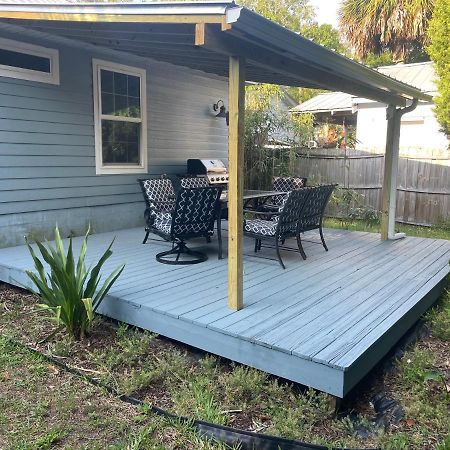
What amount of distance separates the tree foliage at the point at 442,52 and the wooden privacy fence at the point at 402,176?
92 cm

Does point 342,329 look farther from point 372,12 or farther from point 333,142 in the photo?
point 372,12

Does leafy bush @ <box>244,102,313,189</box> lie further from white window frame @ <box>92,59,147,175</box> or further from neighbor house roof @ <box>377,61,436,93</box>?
neighbor house roof @ <box>377,61,436,93</box>

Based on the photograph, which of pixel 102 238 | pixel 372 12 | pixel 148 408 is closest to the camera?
pixel 148 408

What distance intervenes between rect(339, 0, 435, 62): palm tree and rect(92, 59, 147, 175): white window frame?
11878mm

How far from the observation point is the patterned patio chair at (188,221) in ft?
14.3

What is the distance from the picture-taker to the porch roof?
2684 mm

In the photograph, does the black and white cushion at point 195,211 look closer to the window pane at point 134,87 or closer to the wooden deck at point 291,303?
the wooden deck at point 291,303

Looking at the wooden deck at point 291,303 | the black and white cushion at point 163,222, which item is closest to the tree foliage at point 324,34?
the wooden deck at point 291,303

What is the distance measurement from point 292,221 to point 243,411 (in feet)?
8.23

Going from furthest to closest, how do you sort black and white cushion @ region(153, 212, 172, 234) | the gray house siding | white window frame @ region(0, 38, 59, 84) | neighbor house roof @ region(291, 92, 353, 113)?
neighbor house roof @ region(291, 92, 353, 113), the gray house siding, white window frame @ region(0, 38, 59, 84), black and white cushion @ region(153, 212, 172, 234)

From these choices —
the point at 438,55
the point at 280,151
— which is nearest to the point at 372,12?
the point at 438,55

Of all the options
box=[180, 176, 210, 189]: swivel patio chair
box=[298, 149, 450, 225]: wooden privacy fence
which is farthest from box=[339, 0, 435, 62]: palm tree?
box=[180, 176, 210, 189]: swivel patio chair

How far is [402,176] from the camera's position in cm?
943

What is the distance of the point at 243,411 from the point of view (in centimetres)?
257
